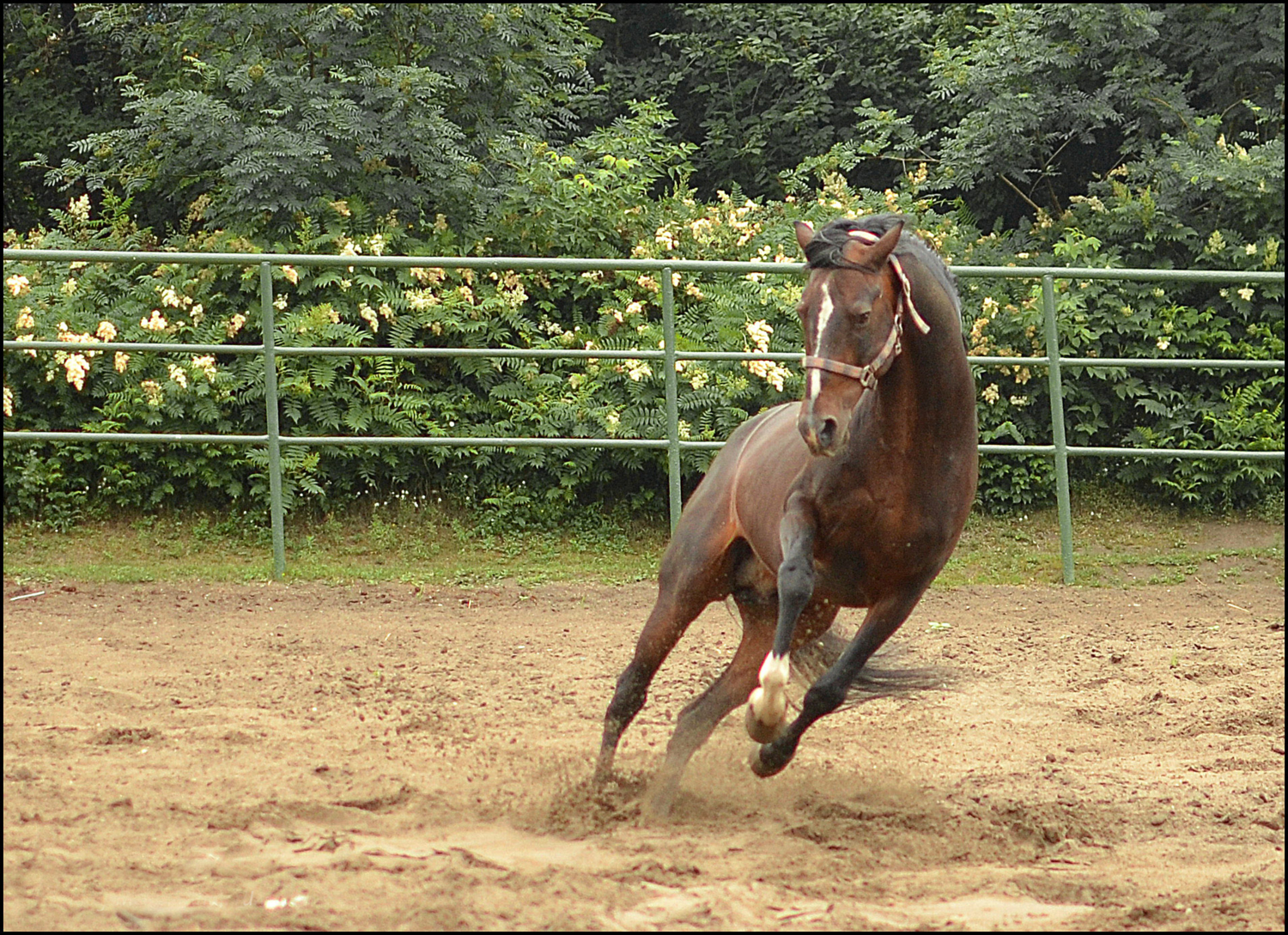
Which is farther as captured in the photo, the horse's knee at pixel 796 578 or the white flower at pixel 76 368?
the white flower at pixel 76 368

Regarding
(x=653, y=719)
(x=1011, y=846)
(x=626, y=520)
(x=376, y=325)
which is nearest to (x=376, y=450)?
(x=376, y=325)

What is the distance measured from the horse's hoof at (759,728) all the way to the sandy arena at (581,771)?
0.30m

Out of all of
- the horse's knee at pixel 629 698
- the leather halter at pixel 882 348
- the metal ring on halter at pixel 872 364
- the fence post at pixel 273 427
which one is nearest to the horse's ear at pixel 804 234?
the leather halter at pixel 882 348

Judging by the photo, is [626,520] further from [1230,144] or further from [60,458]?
[1230,144]

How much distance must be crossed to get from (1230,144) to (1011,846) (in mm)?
8712

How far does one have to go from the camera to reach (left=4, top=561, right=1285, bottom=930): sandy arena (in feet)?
10.6

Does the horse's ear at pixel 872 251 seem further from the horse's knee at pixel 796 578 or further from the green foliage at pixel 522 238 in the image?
the green foliage at pixel 522 238

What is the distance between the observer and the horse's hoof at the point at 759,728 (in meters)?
3.94

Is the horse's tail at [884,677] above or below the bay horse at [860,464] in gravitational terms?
below

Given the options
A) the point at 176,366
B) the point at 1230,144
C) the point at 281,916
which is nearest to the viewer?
the point at 281,916

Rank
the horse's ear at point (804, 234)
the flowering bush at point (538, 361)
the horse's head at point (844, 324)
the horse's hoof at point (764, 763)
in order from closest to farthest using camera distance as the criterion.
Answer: the horse's head at point (844, 324) → the horse's ear at point (804, 234) → the horse's hoof at point (764, 763) → the flowering bush at point (538, 361)

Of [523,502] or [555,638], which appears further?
[523,502]

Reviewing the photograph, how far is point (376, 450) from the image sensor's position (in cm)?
866

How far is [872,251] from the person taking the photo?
396cm
